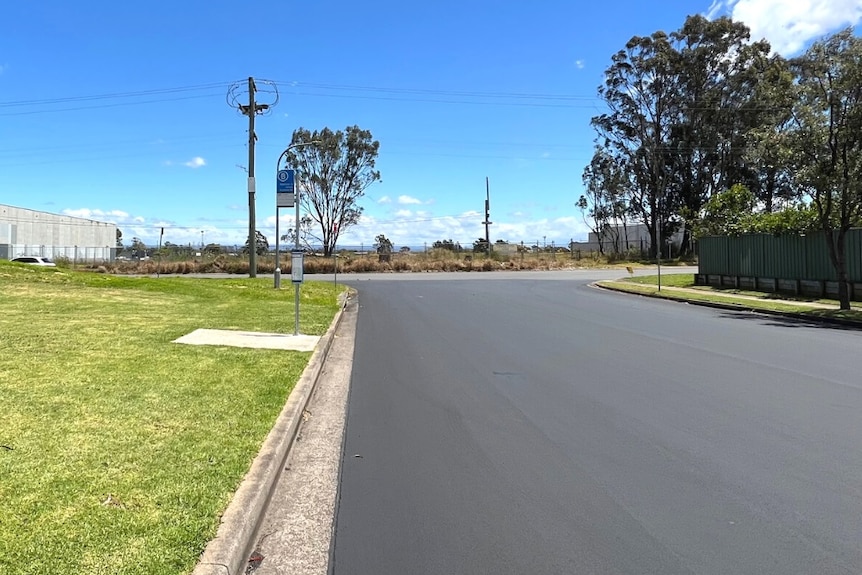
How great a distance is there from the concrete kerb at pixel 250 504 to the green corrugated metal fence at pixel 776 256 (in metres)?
22.2

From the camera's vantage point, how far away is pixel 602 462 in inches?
220

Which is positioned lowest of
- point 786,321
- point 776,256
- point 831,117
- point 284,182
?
point 786,321

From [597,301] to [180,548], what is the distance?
70.7ft

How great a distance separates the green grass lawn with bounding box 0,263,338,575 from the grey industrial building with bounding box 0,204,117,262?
168 feet

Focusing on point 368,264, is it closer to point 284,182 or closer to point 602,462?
point 284,182

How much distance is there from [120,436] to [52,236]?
7877 centimetres

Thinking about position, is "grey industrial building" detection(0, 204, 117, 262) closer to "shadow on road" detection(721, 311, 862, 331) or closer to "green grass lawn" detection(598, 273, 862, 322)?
"green grass lawn" detection(598, 273, 862, 322)

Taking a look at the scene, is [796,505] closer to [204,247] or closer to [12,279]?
[12,279]

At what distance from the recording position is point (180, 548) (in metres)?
3.66

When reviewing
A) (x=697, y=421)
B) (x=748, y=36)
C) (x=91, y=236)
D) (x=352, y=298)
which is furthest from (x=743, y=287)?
(x=91, y=236)

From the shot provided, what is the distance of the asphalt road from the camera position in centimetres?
400

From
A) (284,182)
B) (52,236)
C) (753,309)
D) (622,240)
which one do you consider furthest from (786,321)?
(52,236)

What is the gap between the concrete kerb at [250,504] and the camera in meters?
3.63

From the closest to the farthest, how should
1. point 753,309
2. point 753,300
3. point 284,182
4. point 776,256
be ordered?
point 284,182 < point 753,309 < point 753,300 < point 776,256
